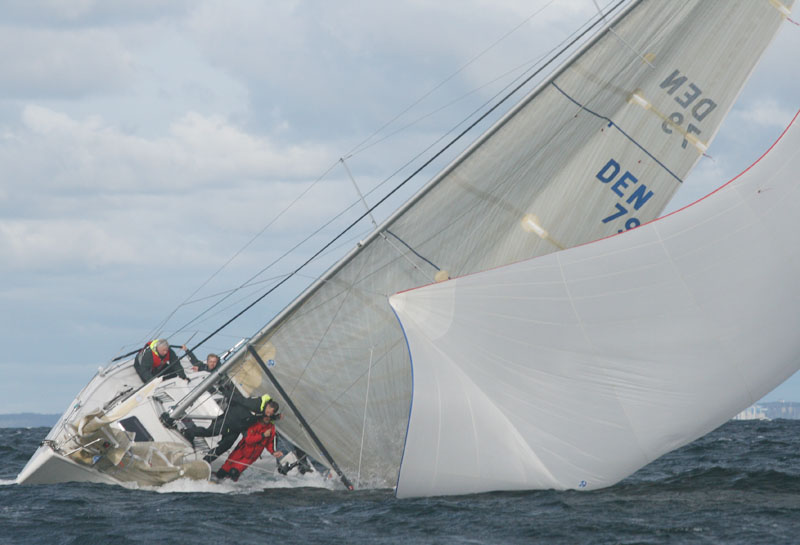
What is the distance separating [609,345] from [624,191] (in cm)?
307

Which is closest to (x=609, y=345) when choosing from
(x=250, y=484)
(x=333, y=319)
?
(x=333, y=319)

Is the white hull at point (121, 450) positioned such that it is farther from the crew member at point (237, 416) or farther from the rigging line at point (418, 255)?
the rigging line at point (418, 255)

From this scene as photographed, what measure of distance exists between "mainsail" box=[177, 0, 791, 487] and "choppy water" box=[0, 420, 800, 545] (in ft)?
4.60

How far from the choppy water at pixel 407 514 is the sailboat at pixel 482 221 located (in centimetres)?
63

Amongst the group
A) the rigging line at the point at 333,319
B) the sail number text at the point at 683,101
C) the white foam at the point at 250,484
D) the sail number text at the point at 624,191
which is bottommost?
the white foam at the point at 250,484

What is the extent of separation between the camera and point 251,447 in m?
12.5

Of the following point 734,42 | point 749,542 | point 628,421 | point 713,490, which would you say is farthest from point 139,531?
point 734,42

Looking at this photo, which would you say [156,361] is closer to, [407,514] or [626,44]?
[407,514]

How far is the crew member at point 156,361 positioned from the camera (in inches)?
585

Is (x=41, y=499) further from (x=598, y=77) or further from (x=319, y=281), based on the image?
(x=598, y=77)

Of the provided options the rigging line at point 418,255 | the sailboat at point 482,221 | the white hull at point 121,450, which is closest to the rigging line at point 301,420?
the sailboat at point 482,221

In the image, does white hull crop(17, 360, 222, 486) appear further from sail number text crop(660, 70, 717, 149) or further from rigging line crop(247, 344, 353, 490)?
sail number text crop(660, 70, 717, 149)

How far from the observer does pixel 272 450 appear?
12.5m

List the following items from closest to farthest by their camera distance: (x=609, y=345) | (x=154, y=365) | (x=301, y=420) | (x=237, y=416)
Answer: (x=609, y=345), (x=237, y=416), (x=301, y=420), (x=154, y=365)
